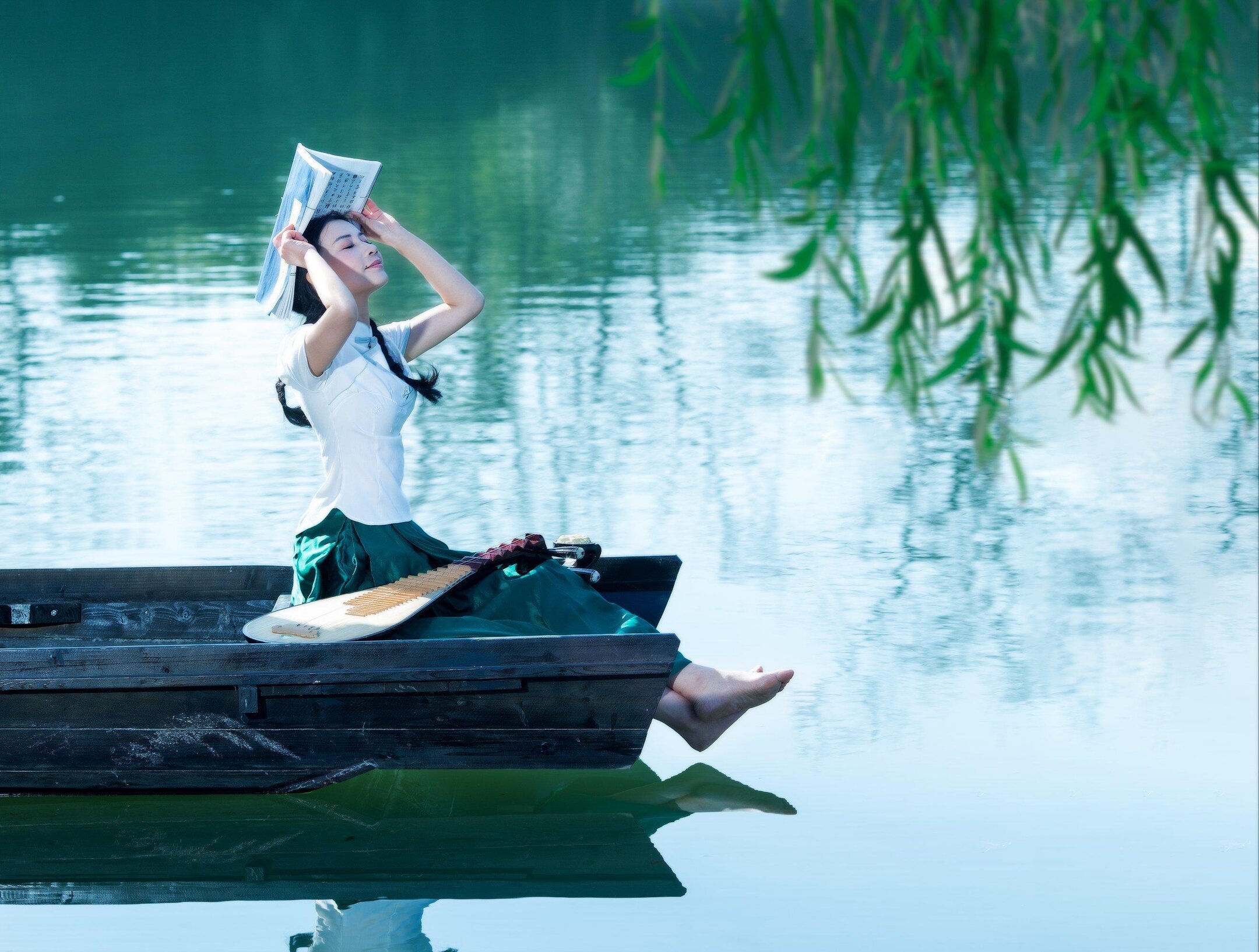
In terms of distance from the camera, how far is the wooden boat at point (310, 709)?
4.60 metres

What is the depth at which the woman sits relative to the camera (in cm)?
483

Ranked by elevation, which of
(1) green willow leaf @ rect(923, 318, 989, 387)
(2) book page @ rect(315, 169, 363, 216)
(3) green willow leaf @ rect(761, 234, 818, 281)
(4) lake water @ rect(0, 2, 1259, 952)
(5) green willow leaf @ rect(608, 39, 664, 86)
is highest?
(5) green willow leaf @ rect(608, 39, 664, 86)

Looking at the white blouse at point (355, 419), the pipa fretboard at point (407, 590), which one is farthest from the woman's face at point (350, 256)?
the pipa fretboard at point (407, 590)

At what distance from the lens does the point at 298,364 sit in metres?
4.85

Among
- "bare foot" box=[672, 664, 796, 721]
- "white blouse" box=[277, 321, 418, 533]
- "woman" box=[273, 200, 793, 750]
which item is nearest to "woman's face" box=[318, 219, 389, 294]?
"woman" box=[273, 200, 793, 750]

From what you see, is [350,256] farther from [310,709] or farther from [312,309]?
[310,709]

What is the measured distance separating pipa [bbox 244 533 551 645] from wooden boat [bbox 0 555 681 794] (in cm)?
11

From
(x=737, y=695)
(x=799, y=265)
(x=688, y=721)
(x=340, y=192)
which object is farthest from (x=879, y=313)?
(x=340, y=192)

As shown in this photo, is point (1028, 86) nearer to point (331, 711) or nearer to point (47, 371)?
point (47, 371)

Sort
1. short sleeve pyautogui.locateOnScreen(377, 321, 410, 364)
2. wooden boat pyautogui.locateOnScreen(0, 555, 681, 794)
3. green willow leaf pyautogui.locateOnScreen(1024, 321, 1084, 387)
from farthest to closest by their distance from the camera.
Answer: short sleeve pyautogui.locateOnScreen(377, 321, 410, 364), wooden boat pyautogui.locateOnScreen(0, 555, 681, 794), green willow leaf pyautogui.locateOnScreen(1024, 321, 1084, 387)

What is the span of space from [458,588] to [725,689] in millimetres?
748

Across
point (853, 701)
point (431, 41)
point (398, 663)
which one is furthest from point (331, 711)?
point (431, 41)

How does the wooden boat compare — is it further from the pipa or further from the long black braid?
the long black braid

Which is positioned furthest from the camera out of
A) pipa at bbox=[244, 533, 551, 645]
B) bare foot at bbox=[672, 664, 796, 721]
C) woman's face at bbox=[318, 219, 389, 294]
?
woman's face at bbox=[318, 219, 389, 294]
